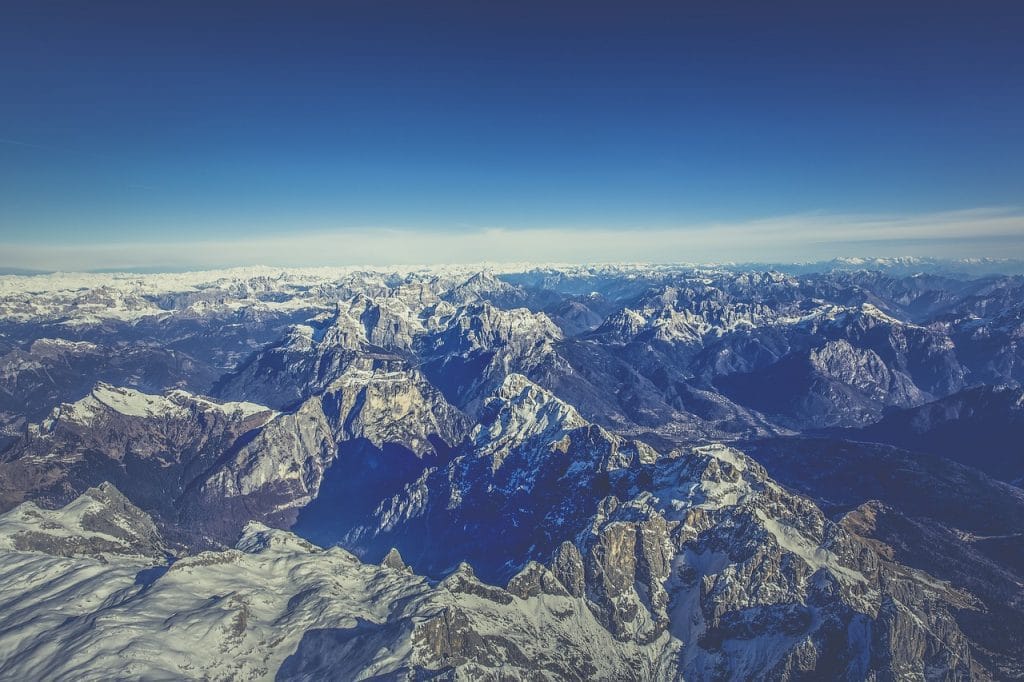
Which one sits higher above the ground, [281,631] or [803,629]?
[281,631]

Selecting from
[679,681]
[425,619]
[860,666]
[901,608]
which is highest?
[425,619]

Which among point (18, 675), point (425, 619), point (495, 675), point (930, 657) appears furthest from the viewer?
point (930, 657)

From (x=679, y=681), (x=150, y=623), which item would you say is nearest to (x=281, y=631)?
(x=150, y=623)

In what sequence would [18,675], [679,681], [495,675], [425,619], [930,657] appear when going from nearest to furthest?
1. [18,675]
2. [495,675]
3. [425,619]
4. [930,657]
5. [679,681]

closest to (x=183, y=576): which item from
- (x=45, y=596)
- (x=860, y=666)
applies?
(x=45, y=596)

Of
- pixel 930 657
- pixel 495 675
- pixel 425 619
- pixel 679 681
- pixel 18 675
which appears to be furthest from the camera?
pixel 679 681

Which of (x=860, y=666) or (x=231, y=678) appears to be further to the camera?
(x=860, y=666)

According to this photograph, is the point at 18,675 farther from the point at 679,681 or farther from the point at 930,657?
the point at 930,657

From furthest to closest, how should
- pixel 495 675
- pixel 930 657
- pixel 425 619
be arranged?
pixel 930 657, pixel 425 619, pixel 495 675

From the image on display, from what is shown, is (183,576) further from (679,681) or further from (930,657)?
(930,657)
